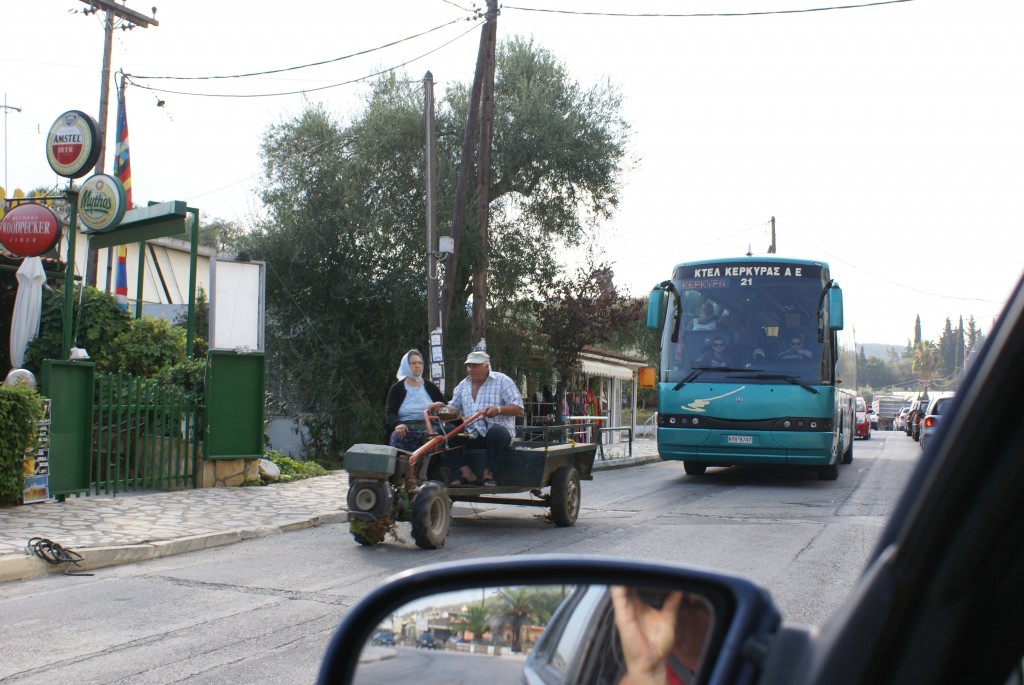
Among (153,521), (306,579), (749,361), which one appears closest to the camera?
(306,579)

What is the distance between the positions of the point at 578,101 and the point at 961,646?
2630 cm

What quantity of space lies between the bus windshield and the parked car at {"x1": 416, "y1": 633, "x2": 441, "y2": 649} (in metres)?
13.8

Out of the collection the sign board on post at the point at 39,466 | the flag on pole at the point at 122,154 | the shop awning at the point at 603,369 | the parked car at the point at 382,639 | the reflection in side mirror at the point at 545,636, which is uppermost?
the flag on pole at the point at 122,154

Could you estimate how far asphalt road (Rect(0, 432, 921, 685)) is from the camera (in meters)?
5.47

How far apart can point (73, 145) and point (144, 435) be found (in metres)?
6.33

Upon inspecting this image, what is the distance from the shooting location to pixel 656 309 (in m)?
15.0

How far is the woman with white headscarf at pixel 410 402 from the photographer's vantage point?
10.3 meters

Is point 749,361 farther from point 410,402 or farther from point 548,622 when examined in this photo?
point 548,622

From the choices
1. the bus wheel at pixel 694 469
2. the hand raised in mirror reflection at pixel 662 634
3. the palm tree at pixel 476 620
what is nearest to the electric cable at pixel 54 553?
the palm tree at pixel 476 620

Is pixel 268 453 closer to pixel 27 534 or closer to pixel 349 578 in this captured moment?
pixel 27 534

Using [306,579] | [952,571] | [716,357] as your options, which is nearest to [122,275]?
[716,357]

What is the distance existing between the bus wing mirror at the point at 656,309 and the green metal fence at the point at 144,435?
6.91 metres

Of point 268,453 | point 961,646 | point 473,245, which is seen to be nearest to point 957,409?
point 961,646

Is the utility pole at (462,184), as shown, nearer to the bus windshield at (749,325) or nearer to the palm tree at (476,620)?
the bus windshield at (749,325)
